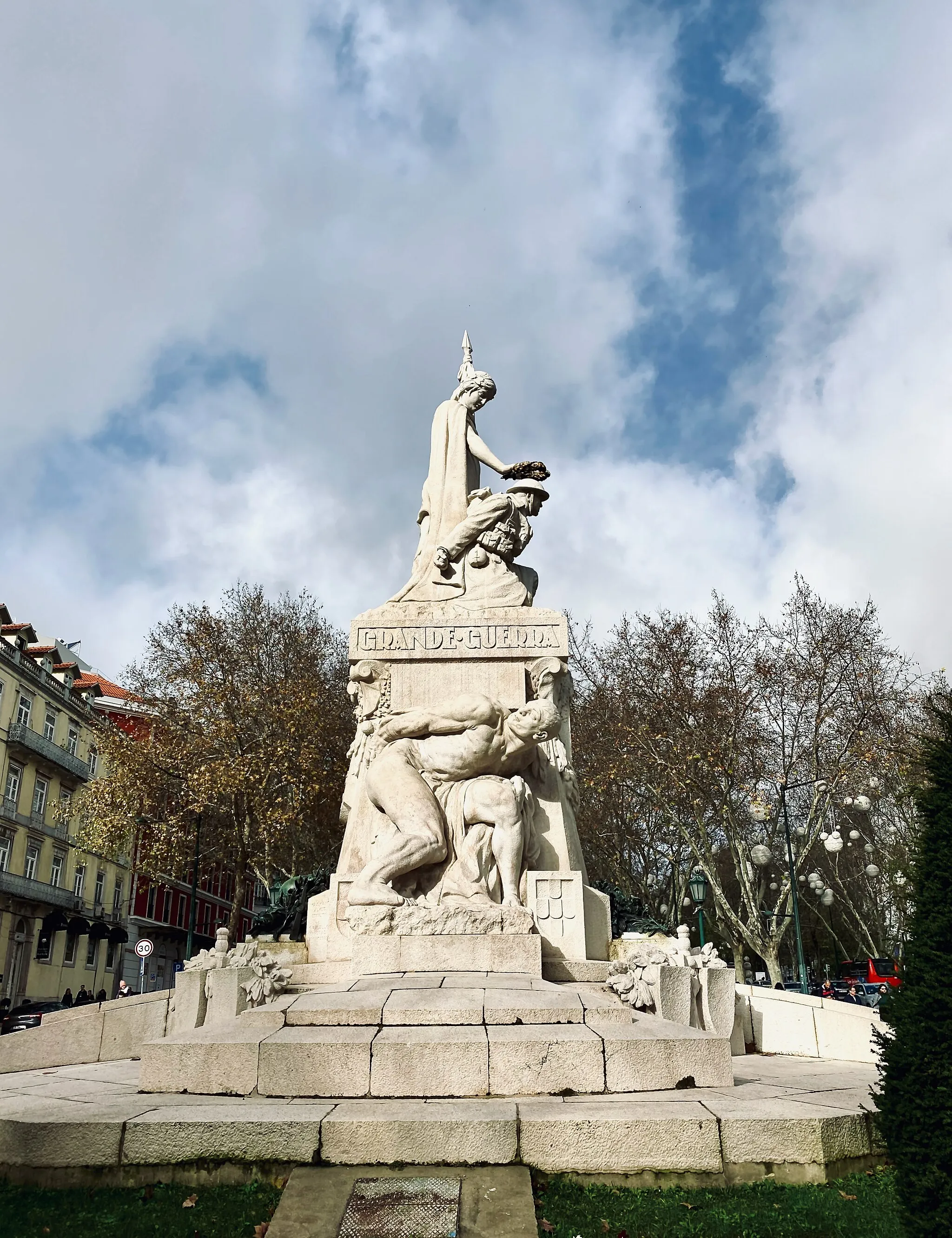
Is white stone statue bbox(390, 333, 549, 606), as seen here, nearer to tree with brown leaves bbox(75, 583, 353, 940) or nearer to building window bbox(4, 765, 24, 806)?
tree with brown leaves bbox(75, 583, 353, 940)

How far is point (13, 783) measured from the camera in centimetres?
3622

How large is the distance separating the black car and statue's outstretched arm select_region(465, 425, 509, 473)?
13.8 meters

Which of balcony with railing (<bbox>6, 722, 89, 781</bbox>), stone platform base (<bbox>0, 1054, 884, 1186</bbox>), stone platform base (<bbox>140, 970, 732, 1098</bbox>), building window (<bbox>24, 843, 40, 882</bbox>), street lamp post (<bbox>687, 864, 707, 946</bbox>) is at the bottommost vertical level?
stone platform base (<bbox>0, 1054, 884, 1186</bbox>)

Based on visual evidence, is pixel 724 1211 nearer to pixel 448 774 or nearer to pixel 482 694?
pixel 448 774

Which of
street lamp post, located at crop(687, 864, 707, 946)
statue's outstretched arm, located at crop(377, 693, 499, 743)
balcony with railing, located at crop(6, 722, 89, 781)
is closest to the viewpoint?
statue's outstretched arm, located at crop(377, 693, 499, 743)

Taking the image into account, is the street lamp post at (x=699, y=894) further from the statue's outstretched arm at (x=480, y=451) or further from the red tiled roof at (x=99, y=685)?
the red tiled roof at (x=99, y=685)

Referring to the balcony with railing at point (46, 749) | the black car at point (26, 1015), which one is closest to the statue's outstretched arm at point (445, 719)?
the black car at point (26, 1015)

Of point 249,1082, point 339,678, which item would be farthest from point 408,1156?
point 339,678

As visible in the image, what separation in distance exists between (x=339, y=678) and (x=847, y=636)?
44.0 feet

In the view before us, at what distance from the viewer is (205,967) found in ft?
27.1

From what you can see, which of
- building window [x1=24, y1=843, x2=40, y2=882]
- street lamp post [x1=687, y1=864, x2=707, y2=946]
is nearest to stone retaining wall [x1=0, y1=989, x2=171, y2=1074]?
street lamp post [x1=687, y1=864, x2=707, y2=946]

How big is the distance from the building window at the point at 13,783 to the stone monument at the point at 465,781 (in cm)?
3050

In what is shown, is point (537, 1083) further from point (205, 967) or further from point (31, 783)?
point (31, 783)

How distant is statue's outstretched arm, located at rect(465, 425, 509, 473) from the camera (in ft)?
38.0
